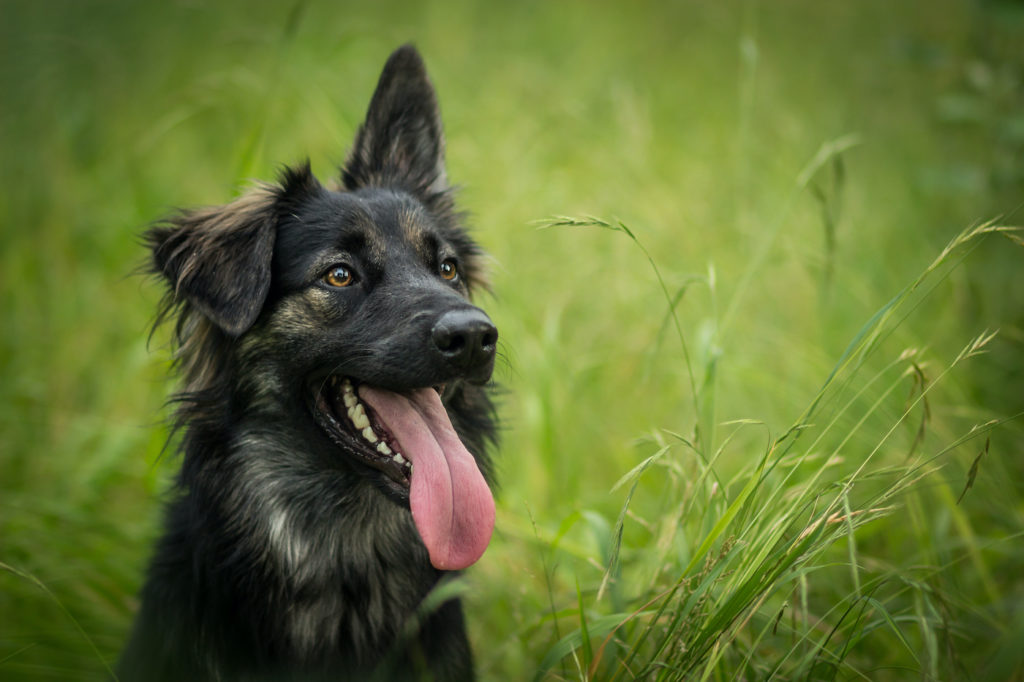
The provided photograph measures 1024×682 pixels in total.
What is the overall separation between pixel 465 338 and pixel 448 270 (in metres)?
0.75

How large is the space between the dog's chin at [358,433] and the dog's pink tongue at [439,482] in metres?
0.04

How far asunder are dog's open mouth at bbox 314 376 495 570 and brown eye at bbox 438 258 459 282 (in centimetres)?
56

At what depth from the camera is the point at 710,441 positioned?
2.62 metres

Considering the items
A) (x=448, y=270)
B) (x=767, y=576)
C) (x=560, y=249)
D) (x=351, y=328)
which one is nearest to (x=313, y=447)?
(x=351, y=328)

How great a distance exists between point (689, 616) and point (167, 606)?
1.71 meters

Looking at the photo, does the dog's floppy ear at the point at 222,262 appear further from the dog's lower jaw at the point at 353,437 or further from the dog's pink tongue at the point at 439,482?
the dog's pink tongue at the point at 439,482

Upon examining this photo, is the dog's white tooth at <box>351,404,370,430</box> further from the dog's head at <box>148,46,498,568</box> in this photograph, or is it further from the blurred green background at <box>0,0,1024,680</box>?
the blurred green background at <box>0,0,1024,680</box>

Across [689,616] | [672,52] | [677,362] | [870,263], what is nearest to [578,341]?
[677,362]

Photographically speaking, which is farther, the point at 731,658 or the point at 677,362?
the point at 677,362

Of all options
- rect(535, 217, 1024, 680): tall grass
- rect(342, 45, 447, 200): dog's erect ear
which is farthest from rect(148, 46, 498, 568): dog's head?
rect(535, 217, 1024, 680): tall grass

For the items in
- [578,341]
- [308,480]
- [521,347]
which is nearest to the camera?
[308,480]

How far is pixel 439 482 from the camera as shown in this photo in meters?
2.28

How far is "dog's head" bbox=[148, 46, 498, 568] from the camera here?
2285 mm

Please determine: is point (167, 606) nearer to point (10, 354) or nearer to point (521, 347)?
point (521, 347)
